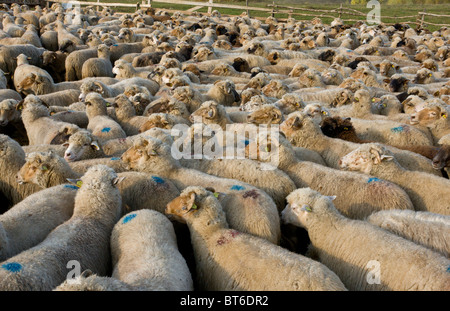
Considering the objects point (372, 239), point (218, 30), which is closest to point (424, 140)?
point (372, 239)

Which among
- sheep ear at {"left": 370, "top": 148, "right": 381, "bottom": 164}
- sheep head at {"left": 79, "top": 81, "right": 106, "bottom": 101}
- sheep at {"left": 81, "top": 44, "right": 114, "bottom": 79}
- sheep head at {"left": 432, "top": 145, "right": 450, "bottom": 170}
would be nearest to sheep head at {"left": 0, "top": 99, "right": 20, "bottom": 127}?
sheep head at {"left": 79, "top": 81, "right": 106, "bottom": 101}

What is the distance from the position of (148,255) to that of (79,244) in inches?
31.0

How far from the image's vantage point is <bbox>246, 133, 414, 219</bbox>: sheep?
5.15 meters

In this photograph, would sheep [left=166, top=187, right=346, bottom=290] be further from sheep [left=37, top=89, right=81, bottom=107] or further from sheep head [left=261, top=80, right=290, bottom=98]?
sheep [left=37, top=89, right=81, bottom=107]

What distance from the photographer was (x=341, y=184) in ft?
17.8

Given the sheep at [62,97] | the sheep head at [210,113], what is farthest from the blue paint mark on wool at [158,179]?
the sheep at [62,97]

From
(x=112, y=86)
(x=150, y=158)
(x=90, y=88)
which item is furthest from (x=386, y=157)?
(x=112, y=86)

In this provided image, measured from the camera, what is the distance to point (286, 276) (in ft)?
11.2

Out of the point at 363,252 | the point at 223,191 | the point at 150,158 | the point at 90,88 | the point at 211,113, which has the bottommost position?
the point at 363,252

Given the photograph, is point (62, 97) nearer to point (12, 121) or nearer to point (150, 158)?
point (12, 121)

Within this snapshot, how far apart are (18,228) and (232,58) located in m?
10.6

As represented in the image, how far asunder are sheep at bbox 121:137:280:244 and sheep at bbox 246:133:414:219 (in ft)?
3.04

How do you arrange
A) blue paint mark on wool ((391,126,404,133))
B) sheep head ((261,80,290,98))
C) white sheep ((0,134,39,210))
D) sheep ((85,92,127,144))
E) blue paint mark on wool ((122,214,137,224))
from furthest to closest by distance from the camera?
sheep head ((261,80,290,98)), blue paint mark on wool ((391,126,404,133)), sheep ((85,92,127,144)), white sheep ((0,134,39,210)), blue paint mark on wool ((122,214,137,224))
